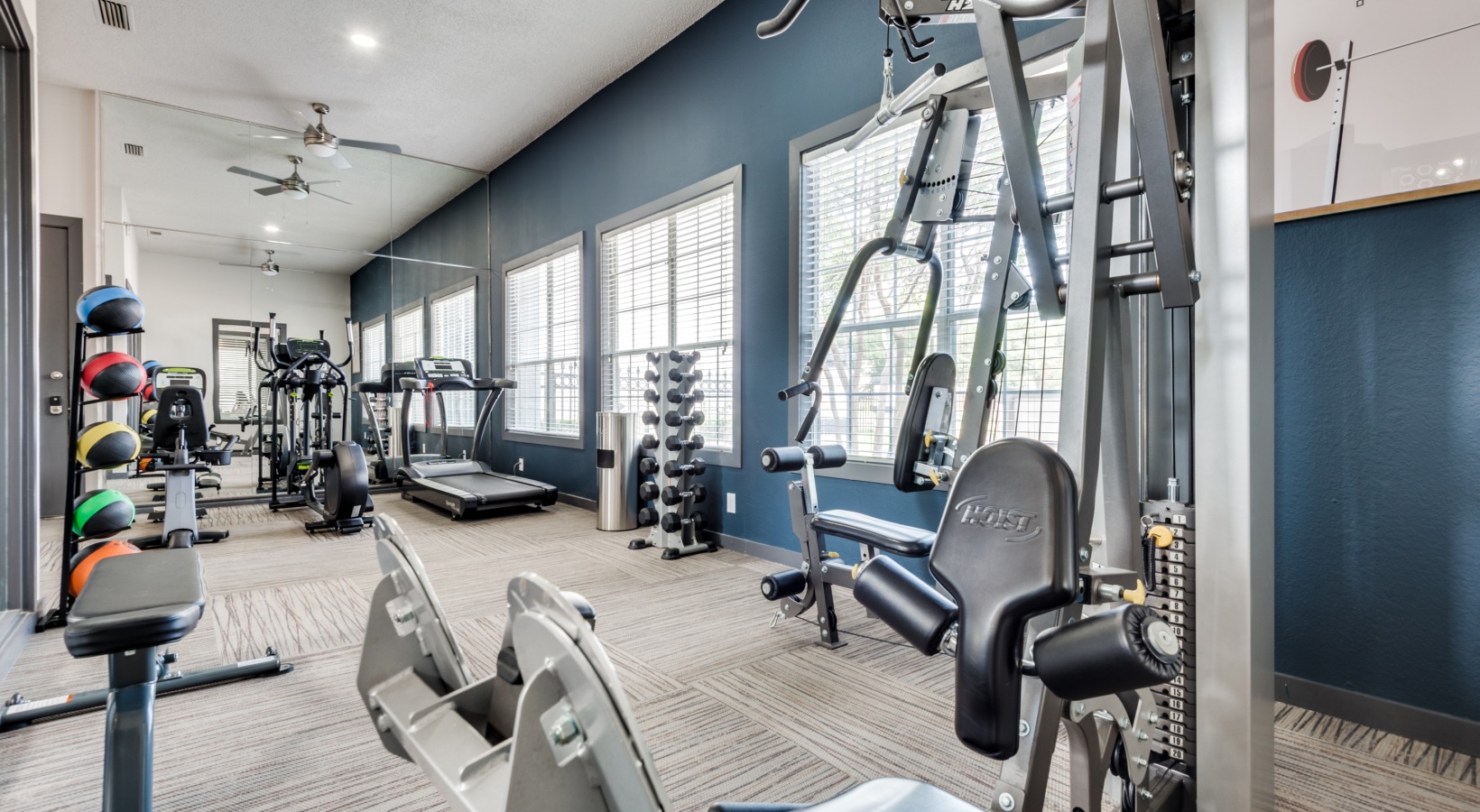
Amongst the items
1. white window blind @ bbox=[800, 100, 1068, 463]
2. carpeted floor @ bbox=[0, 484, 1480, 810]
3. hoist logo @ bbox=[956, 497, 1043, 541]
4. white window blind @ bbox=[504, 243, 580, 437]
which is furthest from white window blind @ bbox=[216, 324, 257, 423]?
hoist logo @ bbox=[956, 497, 1043, 541]

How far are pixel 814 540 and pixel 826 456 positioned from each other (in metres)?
0.33

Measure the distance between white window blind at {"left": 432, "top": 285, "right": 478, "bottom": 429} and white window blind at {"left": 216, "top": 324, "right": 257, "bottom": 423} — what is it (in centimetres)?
153

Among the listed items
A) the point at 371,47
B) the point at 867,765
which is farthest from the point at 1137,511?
the point at 371,47

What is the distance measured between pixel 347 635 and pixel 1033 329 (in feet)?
9.69

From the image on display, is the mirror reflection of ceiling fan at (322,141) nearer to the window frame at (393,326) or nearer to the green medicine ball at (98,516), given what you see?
the window frame at (393,326)

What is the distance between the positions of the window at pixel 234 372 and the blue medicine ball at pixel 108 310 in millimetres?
3770

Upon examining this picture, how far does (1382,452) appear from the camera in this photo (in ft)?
5.89

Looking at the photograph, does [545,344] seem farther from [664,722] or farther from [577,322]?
[664,722]

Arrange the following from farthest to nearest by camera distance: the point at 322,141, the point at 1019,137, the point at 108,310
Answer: the point at 322,141
the point at 108,310
the point at 1019,137

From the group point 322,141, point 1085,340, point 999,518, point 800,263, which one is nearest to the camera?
point 999,518

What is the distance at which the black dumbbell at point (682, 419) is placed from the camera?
3.86 meters

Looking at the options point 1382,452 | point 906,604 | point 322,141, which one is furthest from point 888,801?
point 322,141

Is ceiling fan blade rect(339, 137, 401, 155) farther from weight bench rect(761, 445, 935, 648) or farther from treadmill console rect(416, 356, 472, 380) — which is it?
weight bench rect(761, 445, 935, 648)

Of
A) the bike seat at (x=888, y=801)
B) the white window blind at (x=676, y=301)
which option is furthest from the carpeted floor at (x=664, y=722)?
the white window blind at (x=676, y=301)
